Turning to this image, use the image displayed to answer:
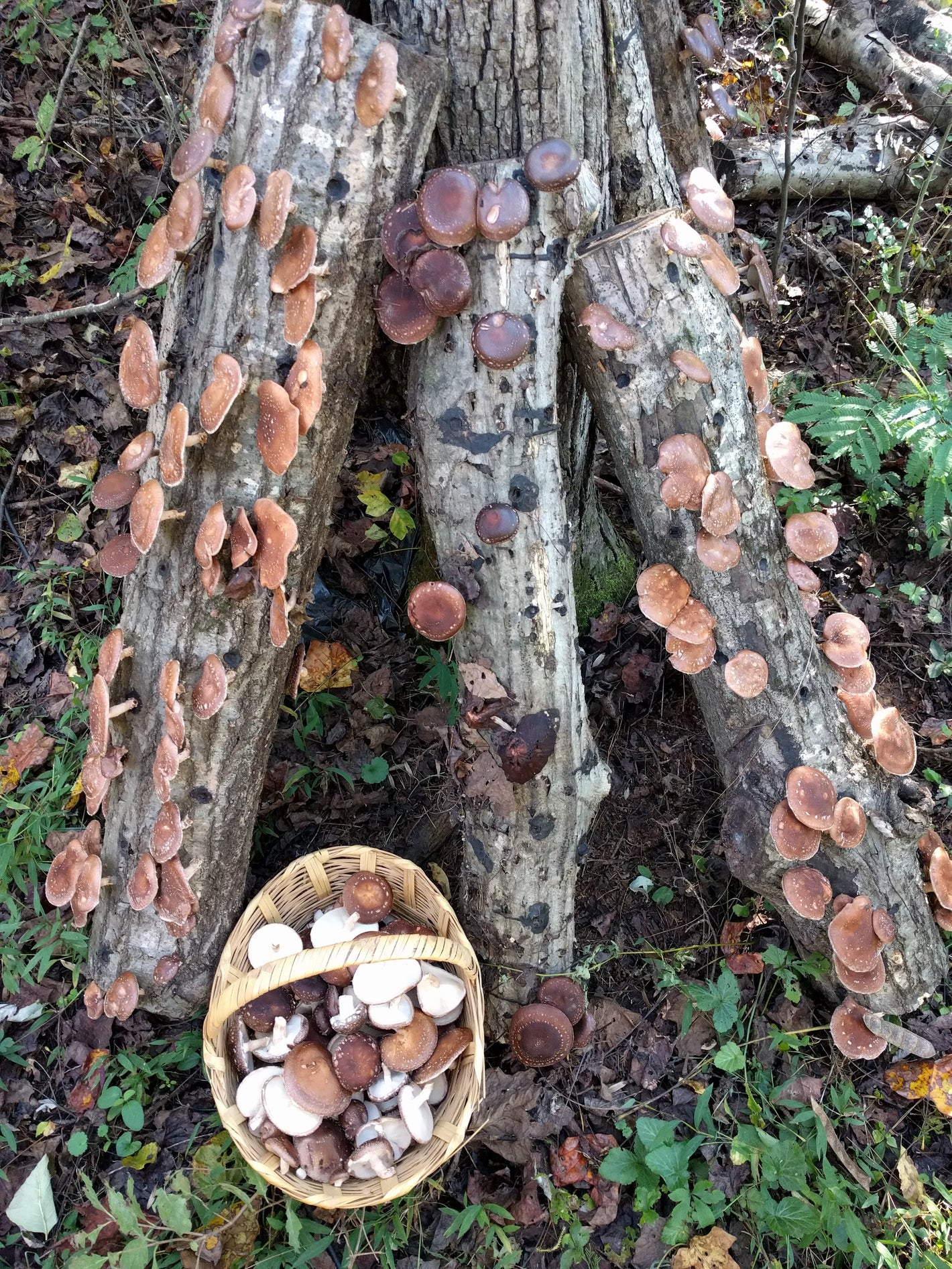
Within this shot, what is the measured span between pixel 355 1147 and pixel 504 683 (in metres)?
2.01

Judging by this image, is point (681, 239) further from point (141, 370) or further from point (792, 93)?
point (792, 93)

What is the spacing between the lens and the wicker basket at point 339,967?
10.0ft

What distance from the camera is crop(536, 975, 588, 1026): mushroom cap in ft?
11.9

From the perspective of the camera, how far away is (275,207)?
9.80ft

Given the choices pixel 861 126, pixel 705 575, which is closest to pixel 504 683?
pixel 705 575

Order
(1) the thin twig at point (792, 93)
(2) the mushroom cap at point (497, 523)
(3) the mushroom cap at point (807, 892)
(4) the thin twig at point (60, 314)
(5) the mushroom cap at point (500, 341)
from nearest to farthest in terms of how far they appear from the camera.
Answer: (5) the mushroom cap at point (500, 341) < (2) the mushroom cap at point (497, 523) < (3) the mushroom cap at point (807, 892) < (1) the thin twig at point (792, 93) < (4) the thin twig at point (60, 314)

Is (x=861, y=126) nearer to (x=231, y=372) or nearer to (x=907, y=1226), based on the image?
(x=231, y=372)

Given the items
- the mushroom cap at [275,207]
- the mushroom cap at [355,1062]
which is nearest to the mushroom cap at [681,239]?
the mushroom cap at [275,207]

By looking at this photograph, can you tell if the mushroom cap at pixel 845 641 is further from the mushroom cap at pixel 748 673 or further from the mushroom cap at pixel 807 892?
the mushroom cap at pixel 807 892

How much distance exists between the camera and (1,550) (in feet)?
17.2

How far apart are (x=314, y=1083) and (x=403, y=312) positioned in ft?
10.3

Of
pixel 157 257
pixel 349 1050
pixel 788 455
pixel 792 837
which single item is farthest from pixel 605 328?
pixel 349 1050

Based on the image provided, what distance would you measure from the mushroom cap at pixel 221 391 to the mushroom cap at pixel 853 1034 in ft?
11.9

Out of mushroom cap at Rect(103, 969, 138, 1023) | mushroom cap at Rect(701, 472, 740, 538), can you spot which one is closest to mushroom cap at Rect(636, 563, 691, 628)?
mushroom cap at Rect(701, 472, 740, 538)
